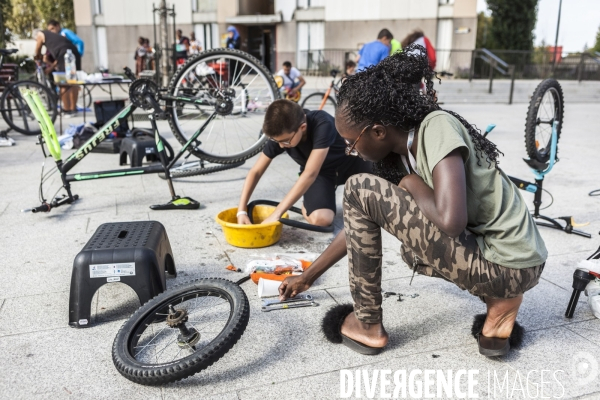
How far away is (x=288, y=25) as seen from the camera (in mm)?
23797

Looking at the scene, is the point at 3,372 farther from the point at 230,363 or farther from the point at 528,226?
the point at 528,226

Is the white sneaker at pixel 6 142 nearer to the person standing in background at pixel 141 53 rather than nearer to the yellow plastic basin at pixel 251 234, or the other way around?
the yellow plastic basin at pixel 251 234

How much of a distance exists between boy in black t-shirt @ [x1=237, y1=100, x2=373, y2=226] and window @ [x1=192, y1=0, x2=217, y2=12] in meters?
22.5

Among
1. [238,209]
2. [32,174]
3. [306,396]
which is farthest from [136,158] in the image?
[306,396]

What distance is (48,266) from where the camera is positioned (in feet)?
9.74

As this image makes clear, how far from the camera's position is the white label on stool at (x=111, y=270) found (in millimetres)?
2264

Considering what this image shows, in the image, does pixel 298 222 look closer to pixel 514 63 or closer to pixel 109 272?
pixel 109 272

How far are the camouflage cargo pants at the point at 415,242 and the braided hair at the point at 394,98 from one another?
0.24 m

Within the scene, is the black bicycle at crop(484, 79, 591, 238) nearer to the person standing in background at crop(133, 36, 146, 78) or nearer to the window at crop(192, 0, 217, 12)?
the person standing in background at crop(133, 36, 146, 78)

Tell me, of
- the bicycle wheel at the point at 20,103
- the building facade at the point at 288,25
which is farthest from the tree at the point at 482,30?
the bicycle wheel at the point at 20,103

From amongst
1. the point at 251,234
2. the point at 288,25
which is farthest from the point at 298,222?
the point at 288,25

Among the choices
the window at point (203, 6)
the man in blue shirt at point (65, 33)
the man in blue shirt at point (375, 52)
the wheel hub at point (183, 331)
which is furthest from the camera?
the window at point (203, 6)

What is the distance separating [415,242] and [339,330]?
0.59 meters

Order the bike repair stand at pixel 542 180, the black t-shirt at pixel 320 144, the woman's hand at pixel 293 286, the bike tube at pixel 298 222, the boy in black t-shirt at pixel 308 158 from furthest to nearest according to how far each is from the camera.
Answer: the bike repair stand at pixel 542 180 → the black t-shirt at pixel 320 144 → the bike tube at pixel 298 222 → the boy in black t-shirt at pixel 308 158 → the woman's hand at pixel 293 286
